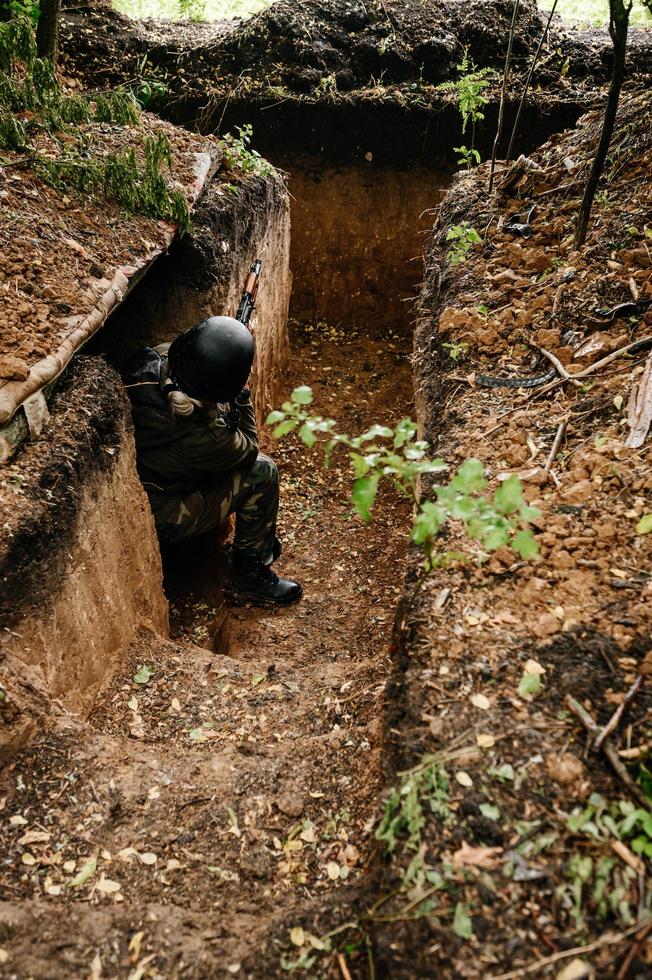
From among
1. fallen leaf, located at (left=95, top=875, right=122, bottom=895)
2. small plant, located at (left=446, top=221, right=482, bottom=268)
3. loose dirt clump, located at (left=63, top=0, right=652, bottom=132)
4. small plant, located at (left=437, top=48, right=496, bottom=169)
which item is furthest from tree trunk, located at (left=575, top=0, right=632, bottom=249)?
loose dirt clump, located at (left=63, top=0, right=652, bottom=132)

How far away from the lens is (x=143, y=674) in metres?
2.92

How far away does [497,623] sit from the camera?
2.04 metres

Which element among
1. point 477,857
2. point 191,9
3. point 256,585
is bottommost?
point 256,585

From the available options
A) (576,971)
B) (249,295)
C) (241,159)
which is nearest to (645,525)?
(576,971)

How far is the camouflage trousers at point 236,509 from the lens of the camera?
4031mm

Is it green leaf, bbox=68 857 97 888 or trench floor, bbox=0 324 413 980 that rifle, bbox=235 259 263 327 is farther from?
green leaf, bbox=68 857 97 888

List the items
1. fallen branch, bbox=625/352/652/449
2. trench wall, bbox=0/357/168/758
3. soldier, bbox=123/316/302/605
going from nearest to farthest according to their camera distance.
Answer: trench wall, bbox=0/357/168/758 → fallen branch, bbox=625/352/652/449 → soldier, bbox=123/316/302/605

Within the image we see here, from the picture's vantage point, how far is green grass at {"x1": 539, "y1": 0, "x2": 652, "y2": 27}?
7.93 m

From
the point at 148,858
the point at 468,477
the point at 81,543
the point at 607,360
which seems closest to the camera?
the point at 468,477

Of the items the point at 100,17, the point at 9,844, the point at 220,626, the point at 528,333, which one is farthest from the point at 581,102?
the point at 9,844

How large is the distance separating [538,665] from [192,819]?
4.12 feet

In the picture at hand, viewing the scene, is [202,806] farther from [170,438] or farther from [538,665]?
[170,438]

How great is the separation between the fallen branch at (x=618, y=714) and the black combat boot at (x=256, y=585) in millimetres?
3067

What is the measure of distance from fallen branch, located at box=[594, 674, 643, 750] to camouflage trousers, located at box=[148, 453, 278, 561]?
2971mm
